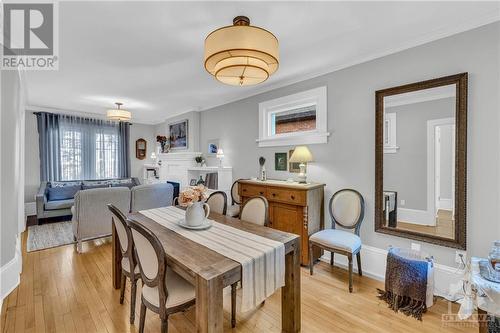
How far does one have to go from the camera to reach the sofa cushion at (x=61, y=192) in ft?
16.2

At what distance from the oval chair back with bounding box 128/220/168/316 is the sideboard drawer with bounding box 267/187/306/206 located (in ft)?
5.87

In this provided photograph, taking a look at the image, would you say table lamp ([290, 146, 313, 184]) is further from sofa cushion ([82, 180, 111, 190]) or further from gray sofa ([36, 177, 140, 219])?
sofa cushion ([82, 180, 111, 190])

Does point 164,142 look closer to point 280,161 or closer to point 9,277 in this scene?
point 280,161

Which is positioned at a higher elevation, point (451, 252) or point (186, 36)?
point (186, 36)

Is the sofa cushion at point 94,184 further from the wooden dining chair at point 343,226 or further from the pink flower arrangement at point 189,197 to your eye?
the wooden dining chair at point 343,226

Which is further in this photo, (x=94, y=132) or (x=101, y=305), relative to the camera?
(x=94, y=132)

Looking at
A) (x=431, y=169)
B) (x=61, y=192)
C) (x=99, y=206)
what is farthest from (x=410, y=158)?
(x=61, y=192)

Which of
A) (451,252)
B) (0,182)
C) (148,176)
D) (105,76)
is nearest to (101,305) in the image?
(0,182)

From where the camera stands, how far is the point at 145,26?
2078mm

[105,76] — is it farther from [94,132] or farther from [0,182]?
[94,132]

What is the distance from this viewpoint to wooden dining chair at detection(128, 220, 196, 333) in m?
1.41

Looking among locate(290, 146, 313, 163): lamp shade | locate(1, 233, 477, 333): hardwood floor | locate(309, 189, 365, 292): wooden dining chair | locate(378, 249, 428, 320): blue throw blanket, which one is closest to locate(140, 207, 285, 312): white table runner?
locate(1, 233, 477, 333): hardwood floor

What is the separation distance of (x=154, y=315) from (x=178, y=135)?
14.9ft

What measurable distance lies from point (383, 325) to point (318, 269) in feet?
3.29
